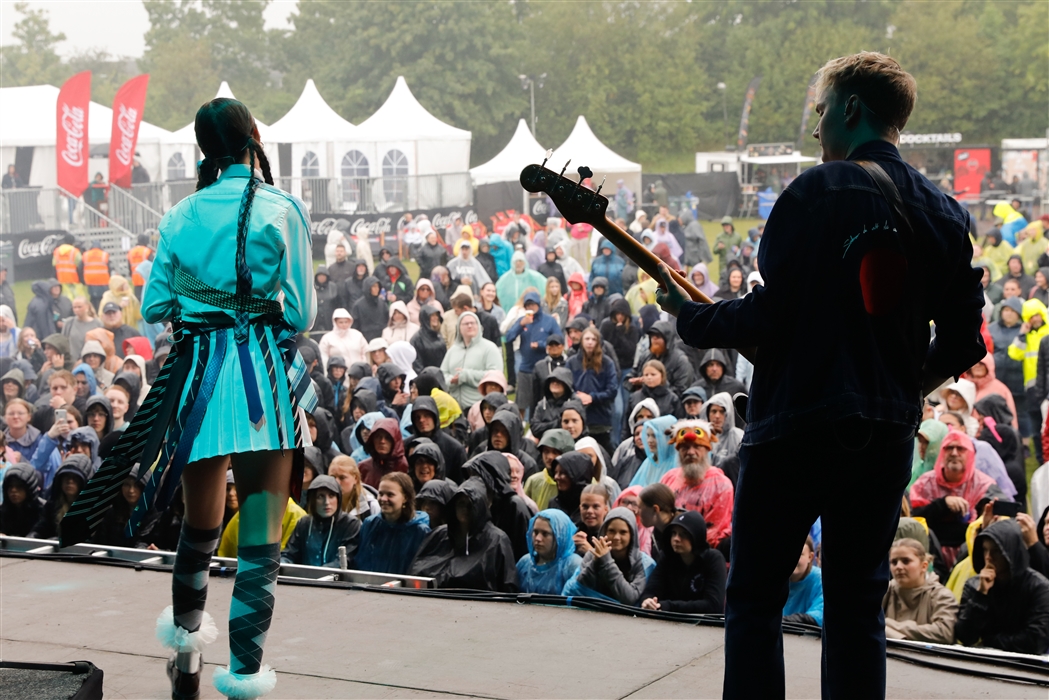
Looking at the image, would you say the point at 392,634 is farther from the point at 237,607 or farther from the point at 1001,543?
the point at 1001,543

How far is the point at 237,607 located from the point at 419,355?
887cm

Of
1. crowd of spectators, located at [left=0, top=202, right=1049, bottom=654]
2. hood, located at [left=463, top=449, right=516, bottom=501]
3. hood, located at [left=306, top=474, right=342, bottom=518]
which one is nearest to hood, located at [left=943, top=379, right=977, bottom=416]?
crowd of spectators, located at [left=0, top=202, right=1049, bottom=654]

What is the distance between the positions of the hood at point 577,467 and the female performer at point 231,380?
3789 millimetres

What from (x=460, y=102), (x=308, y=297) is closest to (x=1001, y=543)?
(x=308, y=297)

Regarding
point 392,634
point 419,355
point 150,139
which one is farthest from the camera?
point 150,139

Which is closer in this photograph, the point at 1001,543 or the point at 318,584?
the point at 318,584

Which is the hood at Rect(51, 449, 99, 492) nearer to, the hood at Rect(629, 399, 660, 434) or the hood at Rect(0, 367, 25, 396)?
the hood at Rect(0, 367, 25, 396)

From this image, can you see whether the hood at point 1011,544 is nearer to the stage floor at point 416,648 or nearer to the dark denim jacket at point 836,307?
the stage floor at point 416,648

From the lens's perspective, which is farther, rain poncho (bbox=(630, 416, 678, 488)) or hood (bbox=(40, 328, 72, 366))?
hood (bbox=(40, 328, 72, 366))

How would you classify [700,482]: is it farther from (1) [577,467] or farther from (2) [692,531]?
(2) [692,531]

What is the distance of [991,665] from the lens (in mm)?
3412

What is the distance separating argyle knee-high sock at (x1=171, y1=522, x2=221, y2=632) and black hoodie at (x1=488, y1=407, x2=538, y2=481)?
453 cm

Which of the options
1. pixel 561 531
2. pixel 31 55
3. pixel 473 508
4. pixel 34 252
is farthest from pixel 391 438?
pixel 31 55

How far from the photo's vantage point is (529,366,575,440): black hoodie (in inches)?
348
